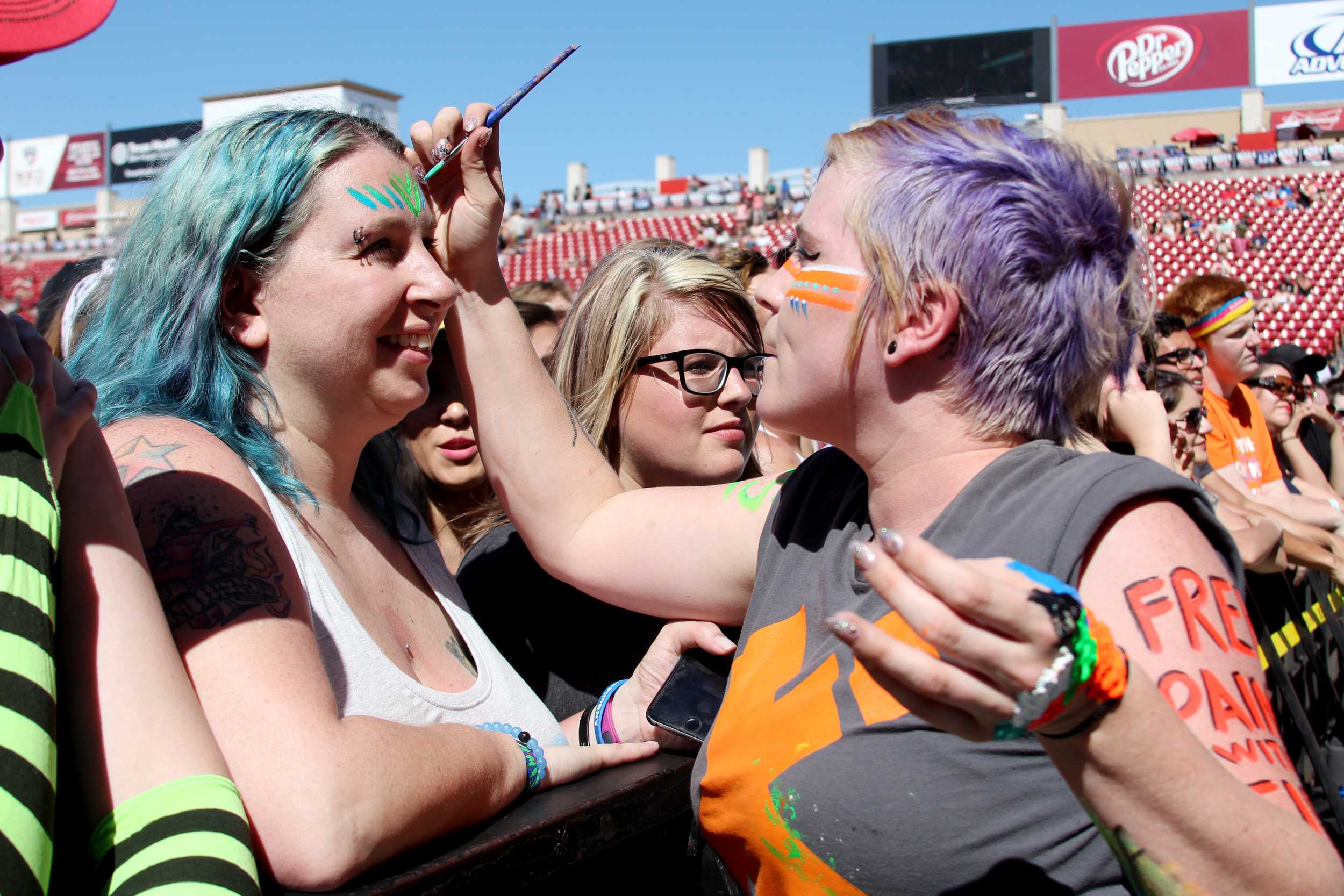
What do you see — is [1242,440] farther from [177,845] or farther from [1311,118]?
[1311,118]

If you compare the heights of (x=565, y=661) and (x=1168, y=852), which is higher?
(x=1168, y=852)

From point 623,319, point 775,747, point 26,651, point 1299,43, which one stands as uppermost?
point 1299,43

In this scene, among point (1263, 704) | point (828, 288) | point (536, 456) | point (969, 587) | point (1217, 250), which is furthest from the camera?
point (1217, 250)

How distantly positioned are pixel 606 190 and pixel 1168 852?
148 ft

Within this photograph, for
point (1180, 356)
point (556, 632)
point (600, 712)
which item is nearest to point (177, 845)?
point (600, 712)

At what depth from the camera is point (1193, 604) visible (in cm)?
125

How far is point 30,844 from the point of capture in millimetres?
1033

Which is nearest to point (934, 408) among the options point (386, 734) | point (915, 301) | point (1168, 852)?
point (915, 301)

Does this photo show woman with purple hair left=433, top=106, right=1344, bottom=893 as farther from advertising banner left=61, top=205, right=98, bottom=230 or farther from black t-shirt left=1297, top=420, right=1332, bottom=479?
advertising banner left=61, top=205, right=98, bottom=230

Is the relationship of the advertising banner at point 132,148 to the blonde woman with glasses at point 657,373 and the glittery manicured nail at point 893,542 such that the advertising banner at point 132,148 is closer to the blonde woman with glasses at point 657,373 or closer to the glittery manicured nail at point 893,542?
the blonde woman with glasses at point 657,373

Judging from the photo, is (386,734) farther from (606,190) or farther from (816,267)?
(606,190)

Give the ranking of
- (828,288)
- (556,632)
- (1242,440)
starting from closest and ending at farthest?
(828,288) → (556,632) → (1242,440)

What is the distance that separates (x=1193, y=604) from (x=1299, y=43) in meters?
47.7

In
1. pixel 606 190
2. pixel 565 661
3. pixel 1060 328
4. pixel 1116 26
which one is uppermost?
pixel 1116 26
